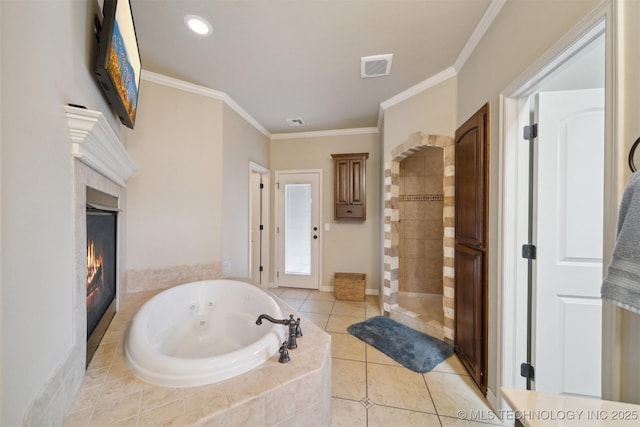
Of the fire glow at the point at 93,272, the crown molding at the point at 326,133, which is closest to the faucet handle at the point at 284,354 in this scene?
the fire glow at the point at 93,272

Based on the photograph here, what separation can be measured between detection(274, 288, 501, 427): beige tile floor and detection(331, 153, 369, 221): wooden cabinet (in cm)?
178

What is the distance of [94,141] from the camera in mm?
1114

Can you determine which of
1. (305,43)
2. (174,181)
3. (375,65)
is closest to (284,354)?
(174,181)

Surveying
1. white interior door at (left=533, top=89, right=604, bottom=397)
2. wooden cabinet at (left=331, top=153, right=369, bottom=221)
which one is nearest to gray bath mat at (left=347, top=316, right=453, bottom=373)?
white interior door at (left=533, top=89, right=604, bottom=397)

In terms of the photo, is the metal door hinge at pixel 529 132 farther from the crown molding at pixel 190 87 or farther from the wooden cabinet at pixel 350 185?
the crown molding at pixel 190 87

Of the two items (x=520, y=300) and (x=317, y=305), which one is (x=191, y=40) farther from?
(x=317, y=305)

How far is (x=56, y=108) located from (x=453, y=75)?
9.10ft

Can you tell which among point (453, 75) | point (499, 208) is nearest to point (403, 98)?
point (453, 75)

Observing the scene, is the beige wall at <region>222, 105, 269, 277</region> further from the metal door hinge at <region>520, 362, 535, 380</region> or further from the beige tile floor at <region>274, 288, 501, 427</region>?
the metal door hinge at <region>520, 362, 535, 380</region>

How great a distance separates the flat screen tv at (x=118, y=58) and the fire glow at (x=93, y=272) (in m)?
0.91

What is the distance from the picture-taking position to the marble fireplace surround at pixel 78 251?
0.80 meters

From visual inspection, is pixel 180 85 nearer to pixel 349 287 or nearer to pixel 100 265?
pixel 100 265

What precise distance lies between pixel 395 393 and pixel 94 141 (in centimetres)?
238

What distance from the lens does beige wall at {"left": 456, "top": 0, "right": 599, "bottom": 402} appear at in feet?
3.61
